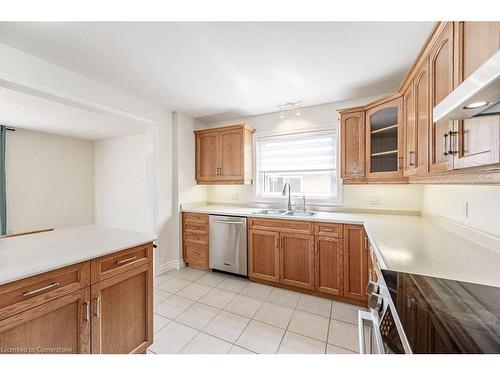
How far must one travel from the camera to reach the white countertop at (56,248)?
90 cm

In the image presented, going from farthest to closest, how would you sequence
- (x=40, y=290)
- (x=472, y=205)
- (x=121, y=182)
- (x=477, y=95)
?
(x=121, y=182)
(x=472, y=205)
(x=40, y=290)
(x=477, y=95)

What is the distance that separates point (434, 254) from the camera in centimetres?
112

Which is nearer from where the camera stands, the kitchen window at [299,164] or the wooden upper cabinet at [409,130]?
the wooden upper cabinet at [409,130]

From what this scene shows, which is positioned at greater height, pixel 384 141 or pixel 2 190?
pixel 384 141

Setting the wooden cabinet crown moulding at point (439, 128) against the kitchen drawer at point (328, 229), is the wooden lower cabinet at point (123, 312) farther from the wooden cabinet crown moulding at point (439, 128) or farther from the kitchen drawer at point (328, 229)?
the wooden cabinet crown moulding at point (439, 128)

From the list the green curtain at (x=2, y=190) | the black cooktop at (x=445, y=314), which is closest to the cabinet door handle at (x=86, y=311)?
the black cooktop at (x=445, y=314)

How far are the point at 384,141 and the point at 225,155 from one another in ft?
6.77

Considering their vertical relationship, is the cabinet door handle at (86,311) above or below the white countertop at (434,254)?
below

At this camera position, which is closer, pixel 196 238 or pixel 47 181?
pixel 196 238

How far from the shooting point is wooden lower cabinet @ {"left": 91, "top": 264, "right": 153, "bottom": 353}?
3.67 ft

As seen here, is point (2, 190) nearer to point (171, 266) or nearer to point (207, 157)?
point (171, 266)

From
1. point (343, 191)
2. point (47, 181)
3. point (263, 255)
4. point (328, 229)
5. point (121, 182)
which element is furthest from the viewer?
point (121, 182)

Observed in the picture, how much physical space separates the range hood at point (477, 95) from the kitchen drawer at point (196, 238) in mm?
2775

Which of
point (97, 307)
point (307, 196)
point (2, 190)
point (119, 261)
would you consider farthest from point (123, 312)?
point (2, 190)
